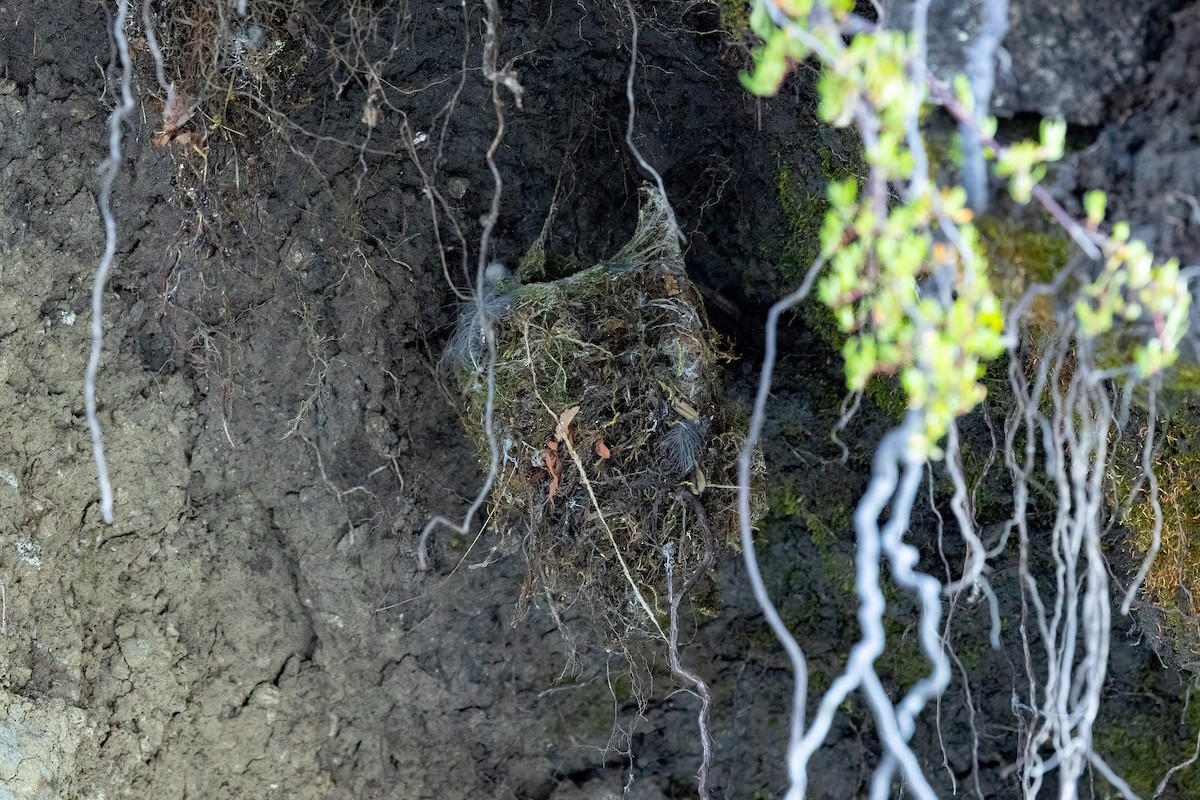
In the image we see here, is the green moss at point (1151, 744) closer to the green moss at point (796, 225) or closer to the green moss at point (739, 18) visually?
the green moss at point (796, 225)

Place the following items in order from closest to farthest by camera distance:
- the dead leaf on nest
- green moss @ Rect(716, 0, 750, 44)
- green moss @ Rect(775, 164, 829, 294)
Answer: green moss @ Rect(716, 0, 750, 44) < the dead leaf on nest < green moss @ Rect(775, 164, 829, 294)

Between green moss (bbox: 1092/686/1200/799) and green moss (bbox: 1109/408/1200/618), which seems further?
green moss (bbox: 1092/686/1200/799)

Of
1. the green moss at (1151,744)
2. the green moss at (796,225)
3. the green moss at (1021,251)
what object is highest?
the green moss at (1021,251)

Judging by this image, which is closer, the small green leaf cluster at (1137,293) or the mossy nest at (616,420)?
the small green leaf cluster at (1137,293)

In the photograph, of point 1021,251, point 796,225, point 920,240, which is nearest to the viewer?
point 920,240

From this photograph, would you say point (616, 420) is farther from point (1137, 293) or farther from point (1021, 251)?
point (1137, 293)

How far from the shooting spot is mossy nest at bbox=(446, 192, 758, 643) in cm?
181

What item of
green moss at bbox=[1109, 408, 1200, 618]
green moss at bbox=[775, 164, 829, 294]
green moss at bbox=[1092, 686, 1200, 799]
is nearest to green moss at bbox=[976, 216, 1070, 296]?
green moss at bbox=[1109, 408, 1200, 618]

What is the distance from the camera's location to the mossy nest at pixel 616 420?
181 centimetres

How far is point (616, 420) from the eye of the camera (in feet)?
5.94

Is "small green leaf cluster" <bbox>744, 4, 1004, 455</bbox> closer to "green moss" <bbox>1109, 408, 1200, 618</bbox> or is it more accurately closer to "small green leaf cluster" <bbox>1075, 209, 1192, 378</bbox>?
"small green leaf cluster" <bbox>1075, 209, 1192, 378</bbox>

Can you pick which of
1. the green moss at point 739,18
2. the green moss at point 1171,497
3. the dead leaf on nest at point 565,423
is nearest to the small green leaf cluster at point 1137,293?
the green moss at point 739,18

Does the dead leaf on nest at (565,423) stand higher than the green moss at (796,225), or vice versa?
the green moss at (796,225)

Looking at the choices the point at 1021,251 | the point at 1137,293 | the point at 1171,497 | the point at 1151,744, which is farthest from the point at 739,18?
the point at 1151,744
